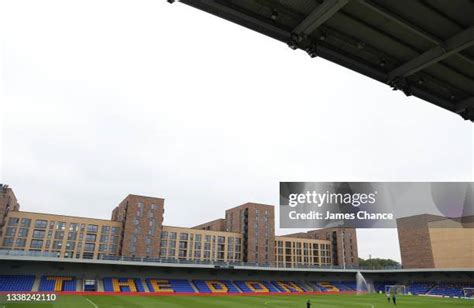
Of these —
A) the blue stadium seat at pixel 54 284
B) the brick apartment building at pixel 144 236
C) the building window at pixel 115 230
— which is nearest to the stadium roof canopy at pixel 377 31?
the blue stadium seat at pixel 54 284

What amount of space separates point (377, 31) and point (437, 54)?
5.21 feet

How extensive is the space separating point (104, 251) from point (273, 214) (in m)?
52.0

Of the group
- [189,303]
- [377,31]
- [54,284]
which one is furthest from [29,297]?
[377,31]

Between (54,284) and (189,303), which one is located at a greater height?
(54,284)

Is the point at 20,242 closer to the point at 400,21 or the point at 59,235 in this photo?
the point at 59,235

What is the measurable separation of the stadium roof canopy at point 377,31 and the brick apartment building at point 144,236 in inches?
3109

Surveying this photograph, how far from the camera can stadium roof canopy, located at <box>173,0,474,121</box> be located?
6.45 m

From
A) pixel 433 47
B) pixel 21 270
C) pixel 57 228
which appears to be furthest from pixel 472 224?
pixel 57 228

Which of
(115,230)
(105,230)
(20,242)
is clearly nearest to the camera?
(20,242)

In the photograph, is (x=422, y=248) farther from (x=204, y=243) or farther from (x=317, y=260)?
(x=204, y=243)

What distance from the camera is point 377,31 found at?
7184mm

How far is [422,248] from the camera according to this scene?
8600 cm

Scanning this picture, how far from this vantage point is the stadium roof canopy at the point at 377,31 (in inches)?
254

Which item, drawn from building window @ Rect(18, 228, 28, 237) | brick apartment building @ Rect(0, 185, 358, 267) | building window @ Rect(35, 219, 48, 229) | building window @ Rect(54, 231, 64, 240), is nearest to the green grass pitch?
brick apartment building @ Rect(0, 185, 358, 267)
